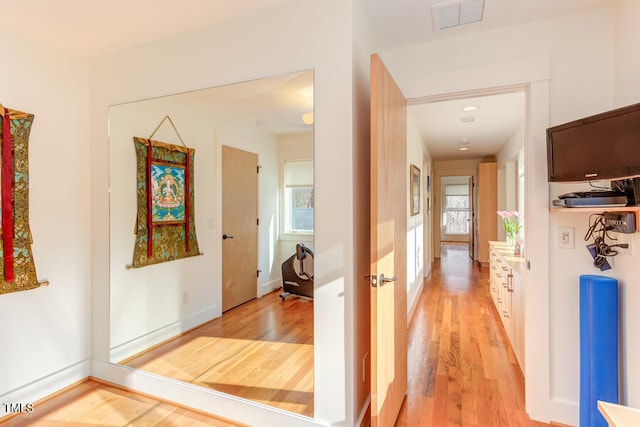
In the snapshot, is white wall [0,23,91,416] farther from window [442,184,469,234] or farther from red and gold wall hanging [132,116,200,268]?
window [442,184,469,234]

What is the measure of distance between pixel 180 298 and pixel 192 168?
923 millimetres

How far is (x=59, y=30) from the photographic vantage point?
2.06m

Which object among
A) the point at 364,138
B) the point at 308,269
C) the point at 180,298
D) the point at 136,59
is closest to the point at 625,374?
the point at 308,269

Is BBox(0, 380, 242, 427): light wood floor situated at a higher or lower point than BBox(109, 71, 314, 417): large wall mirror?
lower

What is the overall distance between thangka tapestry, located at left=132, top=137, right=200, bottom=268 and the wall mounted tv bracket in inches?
95.5

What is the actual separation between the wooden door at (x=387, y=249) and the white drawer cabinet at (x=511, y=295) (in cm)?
100

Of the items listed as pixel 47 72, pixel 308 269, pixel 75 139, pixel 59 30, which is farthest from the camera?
pixel 75 139

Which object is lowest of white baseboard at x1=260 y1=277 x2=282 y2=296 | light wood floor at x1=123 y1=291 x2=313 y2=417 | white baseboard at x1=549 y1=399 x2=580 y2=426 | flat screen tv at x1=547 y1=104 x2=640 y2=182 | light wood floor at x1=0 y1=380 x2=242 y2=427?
light wood floor at x1=0 y1=380 x2=242 y2=427

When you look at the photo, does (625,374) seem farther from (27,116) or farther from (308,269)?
(27,116)

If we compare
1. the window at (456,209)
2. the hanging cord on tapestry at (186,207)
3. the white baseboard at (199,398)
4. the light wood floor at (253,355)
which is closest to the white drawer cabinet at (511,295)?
the light wood floor at (253,355)

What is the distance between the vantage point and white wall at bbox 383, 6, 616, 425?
1.84m

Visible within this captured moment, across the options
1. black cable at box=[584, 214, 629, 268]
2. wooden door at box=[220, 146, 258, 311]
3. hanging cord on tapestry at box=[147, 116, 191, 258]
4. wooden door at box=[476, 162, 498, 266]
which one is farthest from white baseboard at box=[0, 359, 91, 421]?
wooden door at box=[476, 162, 498, 266]

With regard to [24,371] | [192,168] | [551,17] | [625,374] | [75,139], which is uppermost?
[551,17]

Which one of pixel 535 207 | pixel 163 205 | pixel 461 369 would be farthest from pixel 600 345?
pixel 163 205
